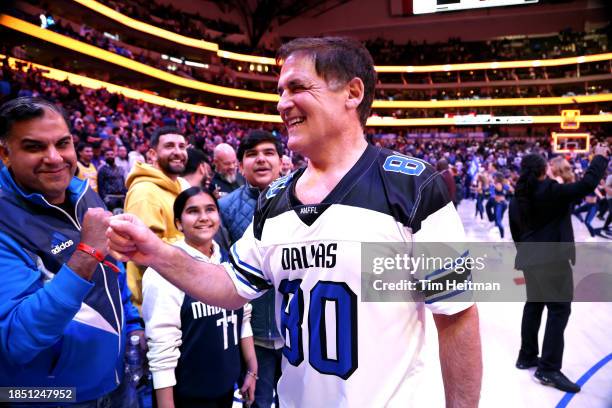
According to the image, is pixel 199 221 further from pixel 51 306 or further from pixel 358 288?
pixel 358 288

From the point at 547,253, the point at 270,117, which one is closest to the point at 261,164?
the point at 547,253

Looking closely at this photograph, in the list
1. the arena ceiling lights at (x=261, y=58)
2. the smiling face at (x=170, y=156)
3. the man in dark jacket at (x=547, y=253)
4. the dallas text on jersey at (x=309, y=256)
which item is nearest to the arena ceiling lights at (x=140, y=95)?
the arena ceiling lights at (x=261, y=58)

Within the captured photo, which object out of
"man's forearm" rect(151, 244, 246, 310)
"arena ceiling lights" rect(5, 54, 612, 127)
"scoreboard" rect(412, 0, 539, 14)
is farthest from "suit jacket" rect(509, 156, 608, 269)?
"arena ceiling lights" rect(5, 54, 612, 127)

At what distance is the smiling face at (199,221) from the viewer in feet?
7.28

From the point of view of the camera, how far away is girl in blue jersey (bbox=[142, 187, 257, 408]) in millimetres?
1928

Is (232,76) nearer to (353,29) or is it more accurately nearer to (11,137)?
(353,29)

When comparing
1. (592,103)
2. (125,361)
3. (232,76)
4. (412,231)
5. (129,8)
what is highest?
(129,8)

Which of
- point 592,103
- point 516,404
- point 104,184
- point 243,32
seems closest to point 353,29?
point 243,32

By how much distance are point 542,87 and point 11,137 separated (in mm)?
48482

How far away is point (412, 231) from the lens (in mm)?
1178

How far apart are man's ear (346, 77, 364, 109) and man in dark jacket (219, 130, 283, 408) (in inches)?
63.1

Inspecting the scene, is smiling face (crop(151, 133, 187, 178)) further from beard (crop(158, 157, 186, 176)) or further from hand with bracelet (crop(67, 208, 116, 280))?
hand with bracelet (crop(67, 208, 116, 280))

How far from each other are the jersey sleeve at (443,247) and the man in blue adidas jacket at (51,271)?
1031 millimetres

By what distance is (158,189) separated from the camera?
287cm
